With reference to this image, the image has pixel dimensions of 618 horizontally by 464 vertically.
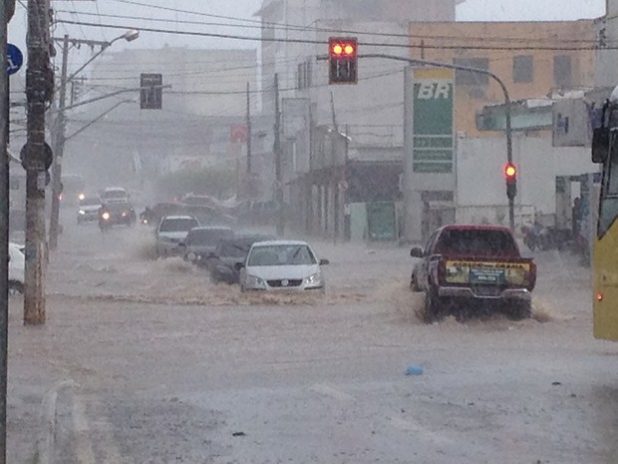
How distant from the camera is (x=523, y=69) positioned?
91.0 metres

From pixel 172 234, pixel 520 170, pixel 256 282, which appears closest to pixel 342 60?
pixel 256 282

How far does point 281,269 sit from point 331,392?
1587 centimetres

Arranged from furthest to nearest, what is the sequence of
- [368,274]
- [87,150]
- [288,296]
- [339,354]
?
[87,150] → [368,274] → [288,296] → [339,354]

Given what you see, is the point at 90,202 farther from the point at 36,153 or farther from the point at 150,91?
the point at 36,153

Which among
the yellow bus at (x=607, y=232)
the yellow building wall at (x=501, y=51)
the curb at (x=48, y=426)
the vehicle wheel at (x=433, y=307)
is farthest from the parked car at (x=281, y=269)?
the yellow building wall at (x=501, y=51)

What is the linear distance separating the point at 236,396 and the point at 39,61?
9.25 metres

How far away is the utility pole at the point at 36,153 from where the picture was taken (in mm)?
23953

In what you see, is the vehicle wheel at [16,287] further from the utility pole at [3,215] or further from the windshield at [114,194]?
the windshield at [114,194]

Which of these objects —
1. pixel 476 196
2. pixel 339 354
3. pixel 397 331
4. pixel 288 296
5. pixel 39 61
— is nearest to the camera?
pixel 339 354

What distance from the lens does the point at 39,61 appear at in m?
23.8

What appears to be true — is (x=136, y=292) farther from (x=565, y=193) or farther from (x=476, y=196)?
(x=476, y=196)

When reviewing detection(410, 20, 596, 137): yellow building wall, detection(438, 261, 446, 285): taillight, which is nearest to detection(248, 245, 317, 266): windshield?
detection(438, 261, 446, 285): taillight

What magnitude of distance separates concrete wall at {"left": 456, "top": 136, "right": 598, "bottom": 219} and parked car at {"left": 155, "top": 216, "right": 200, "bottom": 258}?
1529 cm

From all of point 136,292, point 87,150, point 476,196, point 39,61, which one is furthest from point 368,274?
point 87,150
